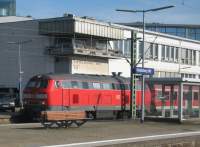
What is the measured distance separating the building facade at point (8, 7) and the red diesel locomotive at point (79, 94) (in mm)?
55640

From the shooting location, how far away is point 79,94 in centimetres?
4041

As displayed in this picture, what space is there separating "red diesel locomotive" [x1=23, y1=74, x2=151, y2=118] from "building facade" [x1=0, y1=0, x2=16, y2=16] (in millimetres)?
55640

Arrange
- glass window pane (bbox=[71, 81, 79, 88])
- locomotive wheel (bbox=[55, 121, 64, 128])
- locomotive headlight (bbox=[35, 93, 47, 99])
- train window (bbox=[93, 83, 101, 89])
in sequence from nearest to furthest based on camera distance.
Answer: locomotive wheel (bbox=[55, 121, 64, 128]) → locomotive headlight (bbox=[35, 93, 47, 99]) → glass window pane (bbox=[71, 81, 79, 88]) → train window (bbox=[93, 83, 101, 89])

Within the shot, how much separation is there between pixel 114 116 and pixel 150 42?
40.6 metres

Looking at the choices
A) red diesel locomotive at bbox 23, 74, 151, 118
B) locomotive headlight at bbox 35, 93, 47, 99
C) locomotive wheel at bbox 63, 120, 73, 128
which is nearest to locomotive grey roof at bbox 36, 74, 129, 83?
red diesel locomotive at bbox 23, 74, 151, 118

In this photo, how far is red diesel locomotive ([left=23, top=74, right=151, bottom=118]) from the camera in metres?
38.5

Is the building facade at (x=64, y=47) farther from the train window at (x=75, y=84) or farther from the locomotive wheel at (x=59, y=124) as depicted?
the locomotive wheel at (x=59, y=124)

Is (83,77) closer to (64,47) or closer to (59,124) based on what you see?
(59,124)

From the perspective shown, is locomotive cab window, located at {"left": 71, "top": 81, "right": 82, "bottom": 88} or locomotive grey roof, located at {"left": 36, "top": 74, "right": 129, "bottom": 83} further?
locomotive cab window, located at {"left": 71, "top": 81, "right": 82, "bottom": 88}

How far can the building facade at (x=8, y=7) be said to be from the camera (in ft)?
320

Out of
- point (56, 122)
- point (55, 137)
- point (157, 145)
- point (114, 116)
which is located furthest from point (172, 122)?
point (157, 145)

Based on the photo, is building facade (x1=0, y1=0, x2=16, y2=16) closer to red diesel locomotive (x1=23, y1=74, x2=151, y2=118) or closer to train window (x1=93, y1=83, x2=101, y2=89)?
red diesel locomotive (x1=23, y1=74, x2=151, y2=118)

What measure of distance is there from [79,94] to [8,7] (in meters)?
61.8

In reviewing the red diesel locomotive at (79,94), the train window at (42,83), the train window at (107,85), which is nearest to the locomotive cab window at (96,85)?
the red diesel locomotive at (79,94)
